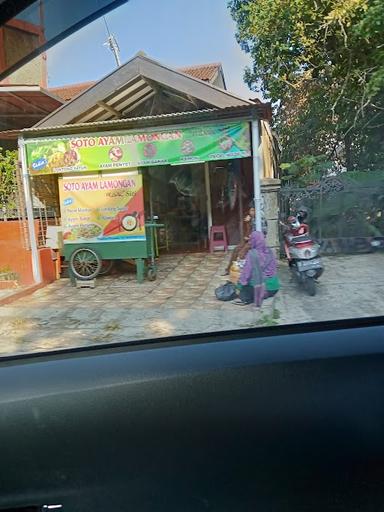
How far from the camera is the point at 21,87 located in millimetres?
1263

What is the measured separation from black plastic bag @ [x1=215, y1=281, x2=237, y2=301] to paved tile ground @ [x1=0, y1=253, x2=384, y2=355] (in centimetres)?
4

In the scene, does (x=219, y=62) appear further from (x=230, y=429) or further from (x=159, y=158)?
(x=230, y=429)

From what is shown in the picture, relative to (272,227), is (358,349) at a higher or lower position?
lower

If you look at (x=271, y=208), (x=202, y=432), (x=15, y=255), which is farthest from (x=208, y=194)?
(x=202, y=432)

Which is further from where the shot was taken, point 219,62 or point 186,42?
point 219,62

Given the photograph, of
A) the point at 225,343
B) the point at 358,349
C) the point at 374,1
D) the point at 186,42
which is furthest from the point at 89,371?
the point at 374,1

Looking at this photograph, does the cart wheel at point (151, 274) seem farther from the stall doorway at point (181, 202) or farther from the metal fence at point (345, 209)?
the metal fence at point (345, 209)

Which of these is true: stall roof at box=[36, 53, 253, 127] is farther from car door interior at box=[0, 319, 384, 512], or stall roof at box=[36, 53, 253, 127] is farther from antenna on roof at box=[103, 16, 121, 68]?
car door interior at box=[0, 319, 384, 512]

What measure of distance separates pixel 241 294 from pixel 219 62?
A: 2.73 ft

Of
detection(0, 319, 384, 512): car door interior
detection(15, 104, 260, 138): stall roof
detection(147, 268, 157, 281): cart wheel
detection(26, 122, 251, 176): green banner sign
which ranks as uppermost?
detection(15, 104, 260, 138): stall roof

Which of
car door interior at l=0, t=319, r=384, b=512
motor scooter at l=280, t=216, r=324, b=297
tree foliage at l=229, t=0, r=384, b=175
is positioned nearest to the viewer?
car door interior at l=0, t=319, r=384, b=512

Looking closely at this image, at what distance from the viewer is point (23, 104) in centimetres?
139

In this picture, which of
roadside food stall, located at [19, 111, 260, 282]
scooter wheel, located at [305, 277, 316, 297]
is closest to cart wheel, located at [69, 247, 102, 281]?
roadside food stall, located at [19, 111, 260, 282]

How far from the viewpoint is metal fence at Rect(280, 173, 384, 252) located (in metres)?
1.32
